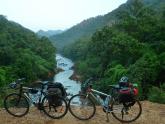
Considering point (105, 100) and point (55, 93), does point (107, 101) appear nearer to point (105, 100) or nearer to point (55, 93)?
point (105, 100)

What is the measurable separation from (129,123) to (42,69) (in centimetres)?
6483

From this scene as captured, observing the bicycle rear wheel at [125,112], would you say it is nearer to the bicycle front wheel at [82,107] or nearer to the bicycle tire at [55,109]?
the bicycle front wheel at [82,107]

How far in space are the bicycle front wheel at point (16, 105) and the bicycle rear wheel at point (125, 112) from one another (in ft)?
8.19

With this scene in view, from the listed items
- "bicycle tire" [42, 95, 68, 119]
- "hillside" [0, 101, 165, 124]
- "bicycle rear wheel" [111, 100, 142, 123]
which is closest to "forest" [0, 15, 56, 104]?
"hillside" [0, 101, 165, 124]

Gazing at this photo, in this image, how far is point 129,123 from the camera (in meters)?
10.8

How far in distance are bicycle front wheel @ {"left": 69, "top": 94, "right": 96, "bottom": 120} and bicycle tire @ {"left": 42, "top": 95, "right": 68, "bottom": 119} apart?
200 millimetres

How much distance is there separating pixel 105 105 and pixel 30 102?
2.13 meters

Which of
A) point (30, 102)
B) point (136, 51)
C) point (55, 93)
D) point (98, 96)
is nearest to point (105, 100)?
point (98, 96)

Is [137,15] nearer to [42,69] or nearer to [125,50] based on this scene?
[125,50]

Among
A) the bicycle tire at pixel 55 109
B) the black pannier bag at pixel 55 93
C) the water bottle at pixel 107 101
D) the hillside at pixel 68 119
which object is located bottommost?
the hillside at pixel 68 119

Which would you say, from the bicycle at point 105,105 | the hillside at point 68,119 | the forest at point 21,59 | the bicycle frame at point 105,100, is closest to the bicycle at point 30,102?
the hillside at point 68,119

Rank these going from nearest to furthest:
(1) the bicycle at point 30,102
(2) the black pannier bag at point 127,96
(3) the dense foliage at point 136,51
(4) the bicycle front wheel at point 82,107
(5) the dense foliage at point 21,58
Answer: (2) the black pannier bag at point 127,96 → (4) the bicycle front wheel at point 82,107 → (1) the bicycle at point 30,102 → (3) the dense foliage at point 136,51 → (5) the dense foliage at point 21,58

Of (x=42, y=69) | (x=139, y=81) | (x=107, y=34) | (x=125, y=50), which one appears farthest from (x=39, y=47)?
(x=139, y=81)

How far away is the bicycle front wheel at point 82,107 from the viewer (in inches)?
423
